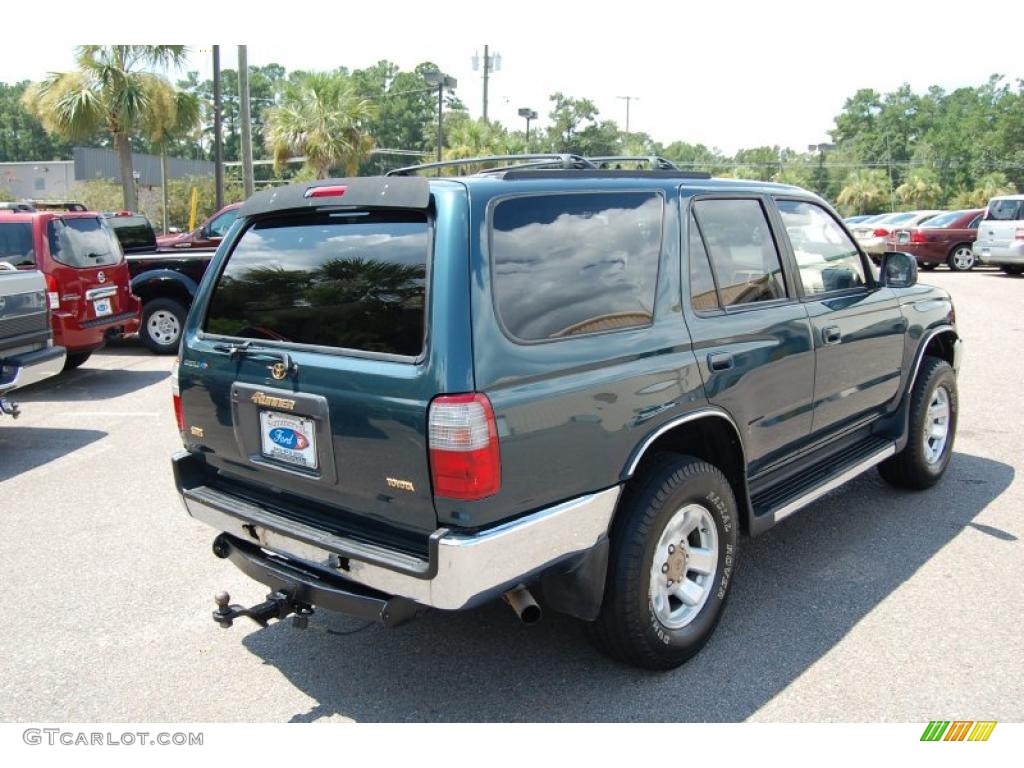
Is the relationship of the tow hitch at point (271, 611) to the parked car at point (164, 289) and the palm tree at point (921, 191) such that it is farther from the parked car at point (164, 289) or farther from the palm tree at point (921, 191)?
the palm tree at point (921, 191)

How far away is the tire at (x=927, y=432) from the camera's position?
16.4ft

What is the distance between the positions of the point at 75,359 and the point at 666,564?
8.58 m

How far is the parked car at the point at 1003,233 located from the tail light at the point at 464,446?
1926 cm

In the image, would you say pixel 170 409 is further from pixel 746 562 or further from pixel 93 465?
pixel 746 562

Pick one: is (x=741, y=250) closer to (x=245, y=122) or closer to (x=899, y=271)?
(x=899, y=271)

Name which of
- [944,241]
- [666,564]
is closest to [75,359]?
[666,564]

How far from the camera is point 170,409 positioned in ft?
25.5

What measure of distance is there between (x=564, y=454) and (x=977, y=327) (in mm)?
11247

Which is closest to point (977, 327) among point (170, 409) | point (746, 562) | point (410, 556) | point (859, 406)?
point (859, 406)

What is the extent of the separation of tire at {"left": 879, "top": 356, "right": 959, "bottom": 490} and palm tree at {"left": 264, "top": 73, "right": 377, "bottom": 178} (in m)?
21.5

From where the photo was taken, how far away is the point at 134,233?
40.5ft

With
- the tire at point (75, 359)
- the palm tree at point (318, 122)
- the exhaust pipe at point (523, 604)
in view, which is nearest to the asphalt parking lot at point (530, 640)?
the exhaust pipe at point (523, 604)

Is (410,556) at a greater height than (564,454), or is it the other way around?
(564,454)
